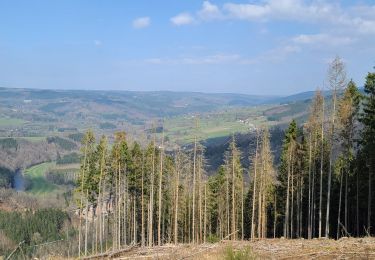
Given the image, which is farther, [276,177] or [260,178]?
[276,177]

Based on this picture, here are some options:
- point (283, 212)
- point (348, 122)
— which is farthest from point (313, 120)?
point (283, 212)

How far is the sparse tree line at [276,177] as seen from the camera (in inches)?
1267

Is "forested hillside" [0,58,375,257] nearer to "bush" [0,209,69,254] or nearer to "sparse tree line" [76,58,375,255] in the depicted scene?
"sparse tree line" [76,58,375,255]

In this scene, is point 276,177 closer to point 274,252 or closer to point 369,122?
point 369,122

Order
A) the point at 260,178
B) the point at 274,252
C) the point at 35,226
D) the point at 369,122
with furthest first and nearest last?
the point at 35,226
the point at 260,178
the point at 369,122
the point at 274,252

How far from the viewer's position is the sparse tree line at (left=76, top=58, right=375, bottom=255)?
32188mm

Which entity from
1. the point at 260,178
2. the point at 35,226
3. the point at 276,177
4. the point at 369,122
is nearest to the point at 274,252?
the point at 369,122

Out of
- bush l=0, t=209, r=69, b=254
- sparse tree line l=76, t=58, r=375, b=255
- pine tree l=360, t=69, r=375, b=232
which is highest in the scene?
pine tree l=360, t=69, r=375, b=232

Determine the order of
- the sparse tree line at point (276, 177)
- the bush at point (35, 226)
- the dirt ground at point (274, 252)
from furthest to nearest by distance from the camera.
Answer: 1. the bush at point (35, 226)
2. the sparse tree line at point (276, 177)
3. the dirt ground at point (274, 252)

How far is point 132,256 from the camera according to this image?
1159 centimetres

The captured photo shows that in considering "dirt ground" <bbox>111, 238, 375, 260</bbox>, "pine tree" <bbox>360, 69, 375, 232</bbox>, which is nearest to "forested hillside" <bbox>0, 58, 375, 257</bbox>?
"pine tree" <bbox>360, 69, 375, 232</bbox>

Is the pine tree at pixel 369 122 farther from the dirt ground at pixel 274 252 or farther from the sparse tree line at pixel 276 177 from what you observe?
the dirt ground at pixel 274 252

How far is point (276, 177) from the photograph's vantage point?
4569 centimetres

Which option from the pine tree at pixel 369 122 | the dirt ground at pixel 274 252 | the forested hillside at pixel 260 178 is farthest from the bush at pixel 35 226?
the dirt ground at pixel 274 252
